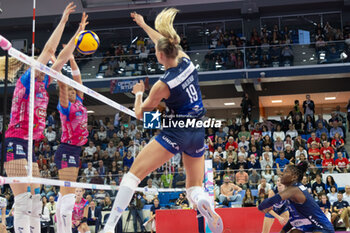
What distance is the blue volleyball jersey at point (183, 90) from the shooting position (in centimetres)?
408

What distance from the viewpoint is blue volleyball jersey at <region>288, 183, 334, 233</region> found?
5.38 metres

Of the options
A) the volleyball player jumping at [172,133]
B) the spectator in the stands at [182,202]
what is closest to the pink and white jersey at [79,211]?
the spectator in the stands at [182,202]

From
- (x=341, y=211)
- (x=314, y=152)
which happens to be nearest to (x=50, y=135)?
(x=341, y=211)

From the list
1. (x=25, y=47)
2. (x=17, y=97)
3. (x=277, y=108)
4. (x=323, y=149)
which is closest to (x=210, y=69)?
(x=323, y=149)

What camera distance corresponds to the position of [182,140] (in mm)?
4090

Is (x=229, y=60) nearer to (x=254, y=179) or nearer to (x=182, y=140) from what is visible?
(x=254, y=179)

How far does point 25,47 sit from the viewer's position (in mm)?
27562

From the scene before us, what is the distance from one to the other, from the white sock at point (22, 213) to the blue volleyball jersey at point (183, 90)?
1.86 m

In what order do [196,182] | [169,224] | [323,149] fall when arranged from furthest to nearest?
[323,149], [169,224], [196,182]

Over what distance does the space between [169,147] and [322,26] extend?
21.9 m

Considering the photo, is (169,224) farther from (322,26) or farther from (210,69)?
(322,26)

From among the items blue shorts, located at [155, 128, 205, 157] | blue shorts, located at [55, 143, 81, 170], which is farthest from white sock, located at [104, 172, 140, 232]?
blue shorts, located at [55, 143, 81, 170]

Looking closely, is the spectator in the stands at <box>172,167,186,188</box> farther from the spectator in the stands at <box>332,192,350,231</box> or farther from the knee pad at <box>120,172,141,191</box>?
the knee pad at <box>120,172,141,191</box>

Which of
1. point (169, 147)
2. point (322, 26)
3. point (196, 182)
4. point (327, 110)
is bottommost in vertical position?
point (196, 182)
